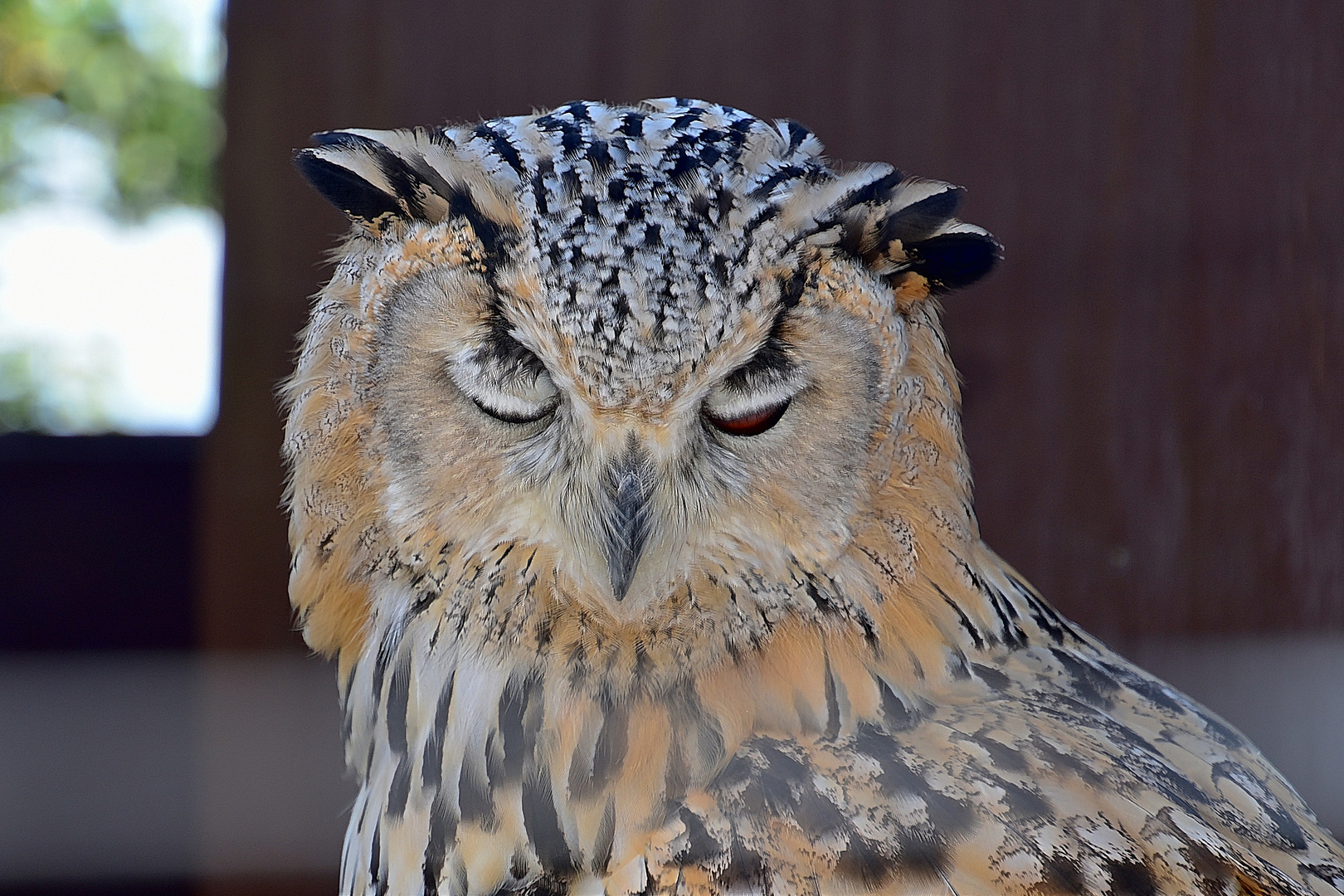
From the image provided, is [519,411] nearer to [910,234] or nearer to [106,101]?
[910,234]

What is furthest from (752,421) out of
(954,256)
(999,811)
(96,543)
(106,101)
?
(106,101)

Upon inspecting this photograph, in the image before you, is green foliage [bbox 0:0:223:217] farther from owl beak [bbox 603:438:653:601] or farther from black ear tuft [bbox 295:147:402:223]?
owl beak [bbox 603:438:653:601]

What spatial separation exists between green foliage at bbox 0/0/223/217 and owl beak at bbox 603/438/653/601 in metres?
1.56

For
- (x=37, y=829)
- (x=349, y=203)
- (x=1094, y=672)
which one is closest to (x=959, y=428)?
(x=1094, y=672)

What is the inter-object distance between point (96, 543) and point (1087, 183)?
72.9 inches

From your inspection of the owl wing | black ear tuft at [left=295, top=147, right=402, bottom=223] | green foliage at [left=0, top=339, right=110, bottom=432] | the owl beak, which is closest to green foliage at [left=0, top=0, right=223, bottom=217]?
green foliage at [left=0, top=339, right=110, bottom=432]

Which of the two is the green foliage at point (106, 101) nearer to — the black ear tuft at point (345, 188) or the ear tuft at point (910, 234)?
the black ear tuft at point (345, 188)

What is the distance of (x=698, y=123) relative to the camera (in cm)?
92

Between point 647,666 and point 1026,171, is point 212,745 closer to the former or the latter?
point 647,666

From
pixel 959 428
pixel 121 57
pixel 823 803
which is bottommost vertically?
pixel 823 803

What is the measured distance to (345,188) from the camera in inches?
37.9

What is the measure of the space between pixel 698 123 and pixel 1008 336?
791 millimetres

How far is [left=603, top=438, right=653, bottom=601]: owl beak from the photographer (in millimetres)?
878

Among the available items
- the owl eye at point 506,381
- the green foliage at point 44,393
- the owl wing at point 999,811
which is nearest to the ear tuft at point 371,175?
the owl eye at point 506,381
